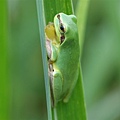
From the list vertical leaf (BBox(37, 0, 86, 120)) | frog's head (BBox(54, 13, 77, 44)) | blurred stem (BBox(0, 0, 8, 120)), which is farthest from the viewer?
frog's head (BBox(54, 13, 77, 44))

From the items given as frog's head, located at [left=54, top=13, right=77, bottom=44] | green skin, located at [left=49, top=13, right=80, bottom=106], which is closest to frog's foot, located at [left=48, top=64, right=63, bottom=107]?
green skin, located at [left=49, top=13, right=80, bottom=106]

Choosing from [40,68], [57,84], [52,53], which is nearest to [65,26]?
[52,53]

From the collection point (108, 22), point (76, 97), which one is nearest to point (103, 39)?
point (108, 22)

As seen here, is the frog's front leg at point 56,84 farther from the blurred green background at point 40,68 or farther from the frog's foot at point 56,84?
the blurred green background at point 40,68

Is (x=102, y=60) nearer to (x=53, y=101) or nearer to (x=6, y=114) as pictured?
(x=53, y=101)

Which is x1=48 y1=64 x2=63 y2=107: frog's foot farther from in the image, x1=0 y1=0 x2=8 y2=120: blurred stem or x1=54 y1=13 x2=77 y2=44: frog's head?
x1=0 y1=0 x2=8 y2=120: blurred stem
